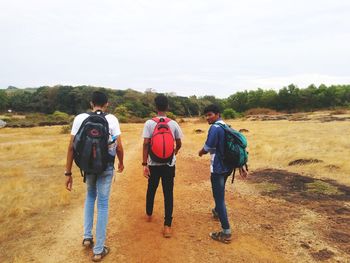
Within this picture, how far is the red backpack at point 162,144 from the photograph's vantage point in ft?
15.9

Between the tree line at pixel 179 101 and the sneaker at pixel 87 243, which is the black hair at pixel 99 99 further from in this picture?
the tree line at pixel 179 101

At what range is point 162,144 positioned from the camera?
4.84m

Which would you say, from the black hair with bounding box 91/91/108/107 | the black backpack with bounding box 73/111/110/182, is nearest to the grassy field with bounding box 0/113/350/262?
the black backpack with bounding box 73/111/110/182

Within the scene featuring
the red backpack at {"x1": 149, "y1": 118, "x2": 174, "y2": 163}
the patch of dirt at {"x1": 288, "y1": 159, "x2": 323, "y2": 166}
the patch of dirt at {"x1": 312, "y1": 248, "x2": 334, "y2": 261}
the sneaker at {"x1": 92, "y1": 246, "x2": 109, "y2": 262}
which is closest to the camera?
the sneaker at {"x1": 92, "y1": 246, "x2": 109, "y2": 262}

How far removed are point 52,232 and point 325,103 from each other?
209 feet

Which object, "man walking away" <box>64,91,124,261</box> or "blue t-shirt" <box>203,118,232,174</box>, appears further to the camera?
"blue t-shirt" <box>203,118,232,174</box>

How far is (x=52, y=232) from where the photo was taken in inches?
218

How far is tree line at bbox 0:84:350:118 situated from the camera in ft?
202

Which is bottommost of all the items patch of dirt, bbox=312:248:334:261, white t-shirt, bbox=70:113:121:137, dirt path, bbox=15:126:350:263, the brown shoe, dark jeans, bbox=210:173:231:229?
patch of dirt, bbox=312:248:334:261

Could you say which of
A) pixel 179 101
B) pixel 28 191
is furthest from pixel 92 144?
pixel 179 101

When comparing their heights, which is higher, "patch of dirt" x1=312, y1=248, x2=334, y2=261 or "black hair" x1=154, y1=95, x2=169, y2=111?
"black hair" x1=154, y1=95, x2=169, y2=111

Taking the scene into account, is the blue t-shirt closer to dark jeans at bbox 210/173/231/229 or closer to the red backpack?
dark jeans at bbox 210/173/231/229

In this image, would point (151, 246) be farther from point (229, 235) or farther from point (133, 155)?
point (133, 155)

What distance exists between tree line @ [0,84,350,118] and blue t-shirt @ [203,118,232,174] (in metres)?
50.1
